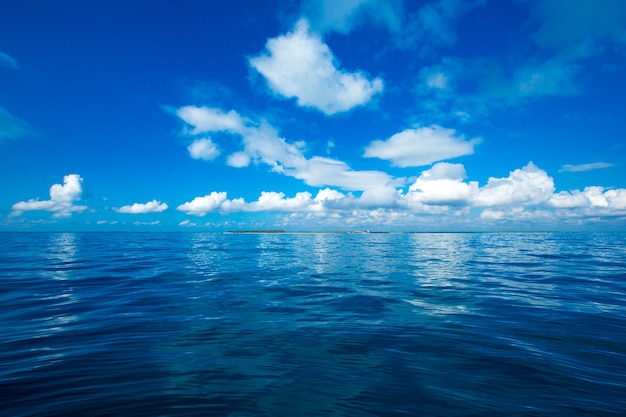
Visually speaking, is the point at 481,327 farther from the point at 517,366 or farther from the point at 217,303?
the point at 217,303

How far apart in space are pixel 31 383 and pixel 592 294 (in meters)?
23.1

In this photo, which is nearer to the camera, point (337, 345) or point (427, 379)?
point (427, 379)

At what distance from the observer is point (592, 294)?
51.4ft

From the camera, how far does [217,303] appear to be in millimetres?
13961

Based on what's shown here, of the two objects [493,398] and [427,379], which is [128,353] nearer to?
[427,379]

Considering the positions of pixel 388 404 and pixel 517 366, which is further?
pixel 517 366

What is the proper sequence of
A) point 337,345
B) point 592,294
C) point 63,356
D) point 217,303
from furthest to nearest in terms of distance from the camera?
point 592,294, point 217,303, point 337,345, point 63,356

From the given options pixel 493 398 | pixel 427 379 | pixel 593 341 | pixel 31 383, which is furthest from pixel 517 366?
pixel 31 383

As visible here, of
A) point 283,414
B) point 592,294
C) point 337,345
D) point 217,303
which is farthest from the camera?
point 592,294

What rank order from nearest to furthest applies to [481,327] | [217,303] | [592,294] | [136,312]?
[481,327] → [136,312] → [217,303] → [592,294]

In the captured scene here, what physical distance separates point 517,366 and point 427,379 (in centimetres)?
262

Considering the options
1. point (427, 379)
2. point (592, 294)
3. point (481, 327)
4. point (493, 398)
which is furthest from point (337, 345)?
point (592, 294)

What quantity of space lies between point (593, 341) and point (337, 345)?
7969mm

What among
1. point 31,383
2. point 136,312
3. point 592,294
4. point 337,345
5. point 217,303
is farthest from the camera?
point 592,294
